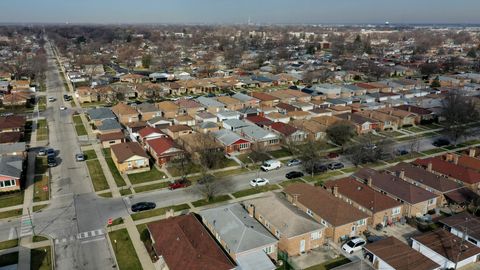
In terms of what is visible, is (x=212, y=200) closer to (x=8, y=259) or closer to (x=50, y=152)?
(x=8, y=259)

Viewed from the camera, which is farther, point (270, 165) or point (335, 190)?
point (270, 165)

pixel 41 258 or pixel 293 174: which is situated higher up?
pixel 293 174

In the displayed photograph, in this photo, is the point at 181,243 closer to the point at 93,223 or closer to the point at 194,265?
the point at 194,265

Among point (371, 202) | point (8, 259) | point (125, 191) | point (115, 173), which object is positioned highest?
point (371, 202)

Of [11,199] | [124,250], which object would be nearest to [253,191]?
[124,250]

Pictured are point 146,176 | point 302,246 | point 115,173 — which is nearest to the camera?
point 302,246

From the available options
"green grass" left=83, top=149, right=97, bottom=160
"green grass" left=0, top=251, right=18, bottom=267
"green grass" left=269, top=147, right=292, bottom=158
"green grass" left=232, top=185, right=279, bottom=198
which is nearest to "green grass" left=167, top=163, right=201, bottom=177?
"green grass" left=232, top=185, right=279, bottom=198

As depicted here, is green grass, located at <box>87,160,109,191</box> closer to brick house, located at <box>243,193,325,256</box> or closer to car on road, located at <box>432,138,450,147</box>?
brick house, located at <box>243,193,325,256</box>
